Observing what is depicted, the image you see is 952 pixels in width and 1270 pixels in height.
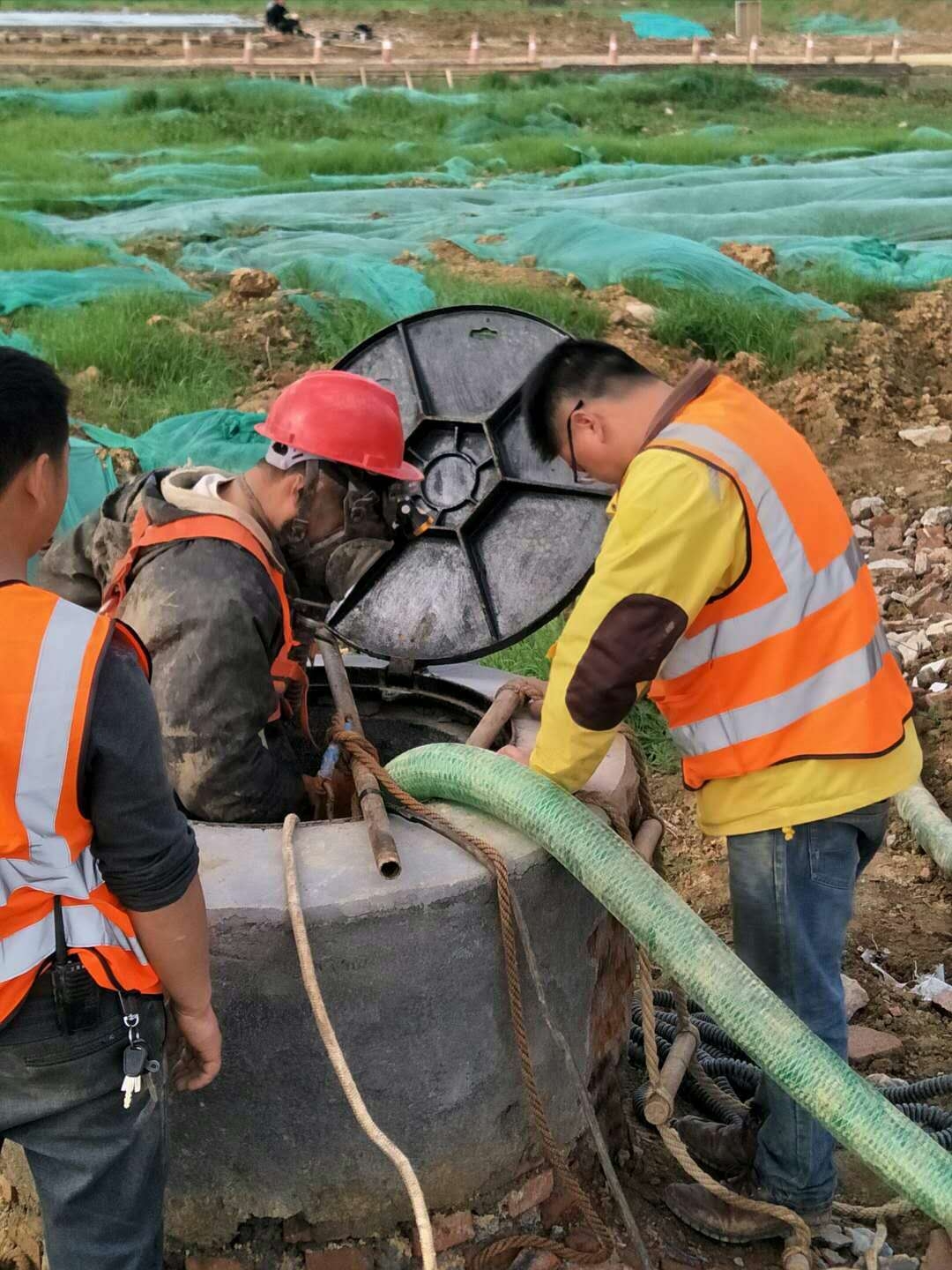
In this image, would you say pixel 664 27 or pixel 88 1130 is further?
pixel 664 27

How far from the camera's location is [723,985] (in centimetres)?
229

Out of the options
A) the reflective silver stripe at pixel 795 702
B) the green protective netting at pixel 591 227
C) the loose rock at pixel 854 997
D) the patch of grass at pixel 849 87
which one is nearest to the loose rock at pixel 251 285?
the green protective netting at pixel 591 227

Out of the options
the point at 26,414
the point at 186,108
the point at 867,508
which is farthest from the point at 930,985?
the point at 186,108

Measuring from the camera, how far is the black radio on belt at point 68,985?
175cm

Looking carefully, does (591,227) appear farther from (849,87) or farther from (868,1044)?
(849,87)

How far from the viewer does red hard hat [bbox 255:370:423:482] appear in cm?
290

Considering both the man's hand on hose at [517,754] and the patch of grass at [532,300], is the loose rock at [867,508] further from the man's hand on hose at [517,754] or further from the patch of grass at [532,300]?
the man's hand on hose at [517,754]

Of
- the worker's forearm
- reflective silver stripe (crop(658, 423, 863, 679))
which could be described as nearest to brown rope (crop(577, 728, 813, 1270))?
reflective silver stripe (crop(658, 423, 863, 679))

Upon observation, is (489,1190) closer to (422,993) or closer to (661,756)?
(422,993)

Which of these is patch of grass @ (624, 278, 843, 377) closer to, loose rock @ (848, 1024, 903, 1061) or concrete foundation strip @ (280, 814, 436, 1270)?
loose rock @ (848, 1024, 903, 1061)

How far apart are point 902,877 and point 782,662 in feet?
7.54

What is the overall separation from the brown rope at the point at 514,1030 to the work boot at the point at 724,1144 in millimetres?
352

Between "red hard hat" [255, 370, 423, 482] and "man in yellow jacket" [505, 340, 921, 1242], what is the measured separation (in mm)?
425

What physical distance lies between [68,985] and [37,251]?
26.4 ft
